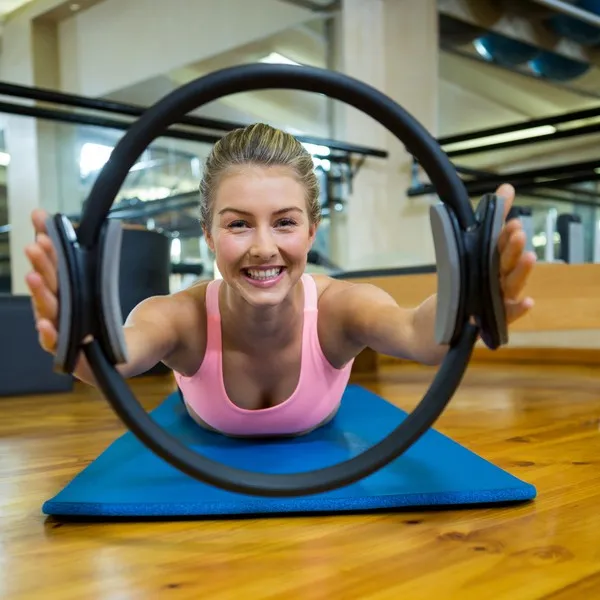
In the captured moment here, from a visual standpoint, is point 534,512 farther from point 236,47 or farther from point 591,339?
point 236,47

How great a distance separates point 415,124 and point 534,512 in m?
0.51

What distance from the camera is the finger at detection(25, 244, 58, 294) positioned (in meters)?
0.66

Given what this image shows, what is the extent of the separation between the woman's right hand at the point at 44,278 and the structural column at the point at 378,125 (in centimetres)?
225

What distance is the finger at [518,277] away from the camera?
2.17 ft

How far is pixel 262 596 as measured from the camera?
60 cm

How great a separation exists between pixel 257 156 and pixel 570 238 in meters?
1.81

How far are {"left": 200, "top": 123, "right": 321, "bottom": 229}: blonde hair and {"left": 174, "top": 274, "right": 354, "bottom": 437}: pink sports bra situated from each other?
0.68 feet

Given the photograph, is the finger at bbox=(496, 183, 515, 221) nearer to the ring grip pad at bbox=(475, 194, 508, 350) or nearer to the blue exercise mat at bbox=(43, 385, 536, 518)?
the ring grip pad at bbox=(475, 194, 508, 350)

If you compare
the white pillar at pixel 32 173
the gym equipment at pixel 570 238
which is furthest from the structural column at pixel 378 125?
the white pillar at pixel 32 173

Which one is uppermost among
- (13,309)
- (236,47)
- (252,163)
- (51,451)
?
(236,47)

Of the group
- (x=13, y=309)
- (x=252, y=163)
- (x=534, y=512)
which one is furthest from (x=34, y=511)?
(x=13, y=309)

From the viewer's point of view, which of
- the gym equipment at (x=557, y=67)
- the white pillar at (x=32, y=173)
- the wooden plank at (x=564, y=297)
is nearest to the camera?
the wooden plank at (x=564, y=297)

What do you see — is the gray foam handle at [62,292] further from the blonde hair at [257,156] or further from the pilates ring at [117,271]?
the blonde hair at [257,156]

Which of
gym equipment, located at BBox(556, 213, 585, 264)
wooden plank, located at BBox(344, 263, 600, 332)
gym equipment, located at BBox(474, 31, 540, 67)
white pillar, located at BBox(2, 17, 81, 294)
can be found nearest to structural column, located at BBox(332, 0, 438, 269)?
gym equipment, located at BBox(474, 31, 540, 67)
